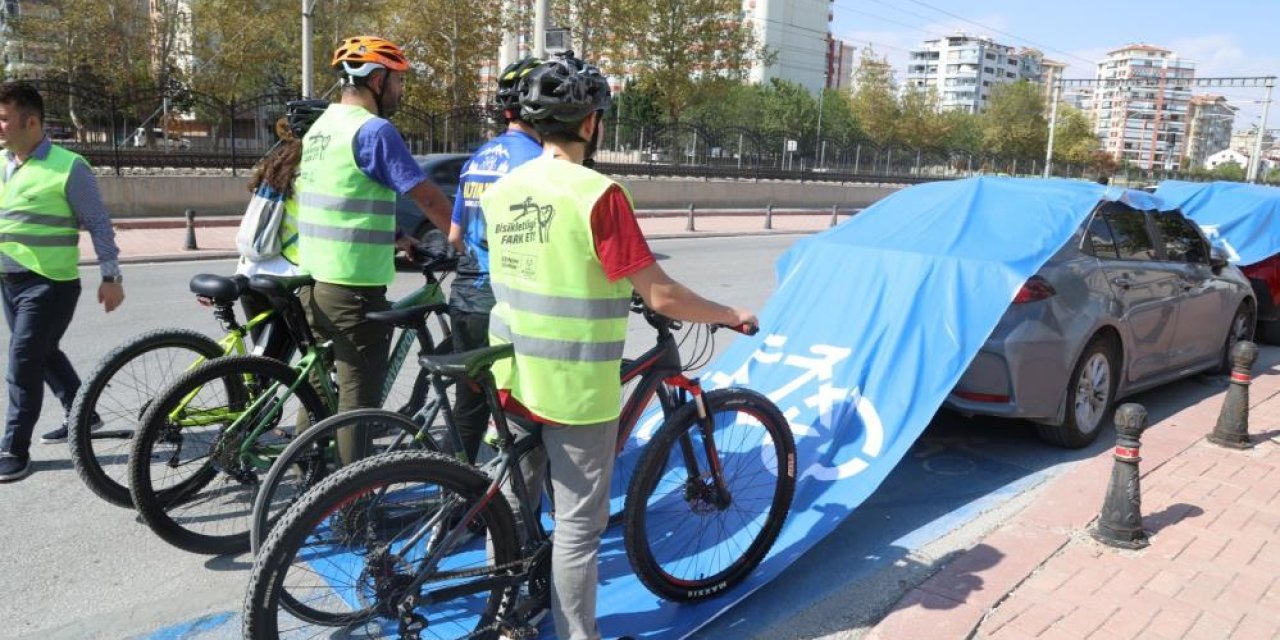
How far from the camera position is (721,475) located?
3725 mm

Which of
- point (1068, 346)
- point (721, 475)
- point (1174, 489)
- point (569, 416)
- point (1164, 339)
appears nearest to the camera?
point (569, 416)

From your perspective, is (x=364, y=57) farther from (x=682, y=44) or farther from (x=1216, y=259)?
(x=682, y=44)

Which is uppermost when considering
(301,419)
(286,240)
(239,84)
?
(239,84)

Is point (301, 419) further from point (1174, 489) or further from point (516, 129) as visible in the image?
point (1174, 489)

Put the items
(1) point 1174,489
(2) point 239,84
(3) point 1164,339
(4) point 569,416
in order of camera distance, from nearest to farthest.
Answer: (4) point 569,416
(1) point 1174,489
(3) point 1164,339
(2) point 239,84

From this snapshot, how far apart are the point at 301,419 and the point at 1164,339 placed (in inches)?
224

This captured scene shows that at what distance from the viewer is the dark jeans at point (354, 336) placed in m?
3.88

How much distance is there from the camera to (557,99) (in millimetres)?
2738

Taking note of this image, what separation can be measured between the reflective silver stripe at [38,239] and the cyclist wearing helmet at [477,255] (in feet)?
7.75

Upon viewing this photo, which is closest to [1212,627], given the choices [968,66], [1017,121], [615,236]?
[615,236]

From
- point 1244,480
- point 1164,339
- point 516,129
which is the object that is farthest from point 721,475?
point 1164,339

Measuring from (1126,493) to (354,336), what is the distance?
11.6ft

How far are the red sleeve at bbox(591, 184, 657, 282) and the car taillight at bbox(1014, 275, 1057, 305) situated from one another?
3.37 metres

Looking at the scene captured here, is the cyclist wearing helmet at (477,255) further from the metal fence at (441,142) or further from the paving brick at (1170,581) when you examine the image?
the metal fence at (441,142)
